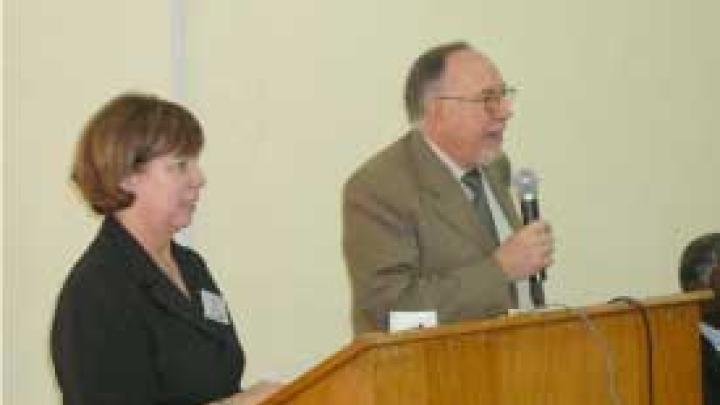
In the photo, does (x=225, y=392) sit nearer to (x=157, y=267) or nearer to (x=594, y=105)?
(x=157, y=267)

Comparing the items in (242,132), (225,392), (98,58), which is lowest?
(225,392)

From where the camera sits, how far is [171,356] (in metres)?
2.04

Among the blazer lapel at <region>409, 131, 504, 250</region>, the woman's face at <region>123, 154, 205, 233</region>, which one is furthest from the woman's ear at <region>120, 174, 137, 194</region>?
the blazer lapel at <region>409, 131, 504, 250</region>

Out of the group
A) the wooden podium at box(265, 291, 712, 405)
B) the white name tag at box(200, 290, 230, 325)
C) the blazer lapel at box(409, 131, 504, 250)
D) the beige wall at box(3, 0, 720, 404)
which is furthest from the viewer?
the beige wall at box(3, 0, 720, 404)

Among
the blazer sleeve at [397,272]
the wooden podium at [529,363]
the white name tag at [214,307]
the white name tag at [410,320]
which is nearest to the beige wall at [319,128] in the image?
the blazer sleeve at [397,272]

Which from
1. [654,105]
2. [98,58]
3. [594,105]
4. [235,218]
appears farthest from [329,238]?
[654,105]

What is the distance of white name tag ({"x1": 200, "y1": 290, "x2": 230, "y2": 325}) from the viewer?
2.23 meters

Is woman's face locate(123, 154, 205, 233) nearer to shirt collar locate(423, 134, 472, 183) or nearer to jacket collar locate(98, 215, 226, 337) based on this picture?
jacket collar locate(98, 215, 226, 337)

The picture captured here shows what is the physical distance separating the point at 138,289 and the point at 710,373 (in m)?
1.50

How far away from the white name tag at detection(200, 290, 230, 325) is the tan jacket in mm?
353

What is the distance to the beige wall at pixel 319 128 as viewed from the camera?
316 cm

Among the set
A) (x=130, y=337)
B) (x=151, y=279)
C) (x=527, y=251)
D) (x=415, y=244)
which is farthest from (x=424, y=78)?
(x=130, y=337)

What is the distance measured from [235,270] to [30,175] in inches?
25.6

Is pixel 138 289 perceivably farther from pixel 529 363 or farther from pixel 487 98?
pixel 487 98
